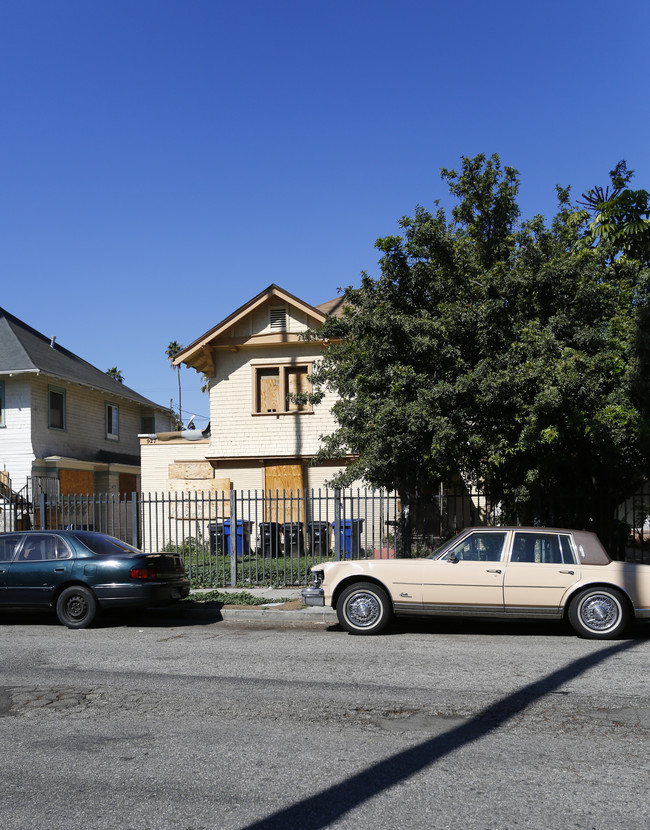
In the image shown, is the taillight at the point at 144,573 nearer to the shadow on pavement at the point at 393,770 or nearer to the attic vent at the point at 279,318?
the shadow on pavement at the point at 393,770

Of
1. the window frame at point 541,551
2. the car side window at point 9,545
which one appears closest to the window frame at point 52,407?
the car side window at point 9,545

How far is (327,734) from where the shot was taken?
5.56m

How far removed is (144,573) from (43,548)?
166cm

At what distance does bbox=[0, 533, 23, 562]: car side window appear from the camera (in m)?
11.6

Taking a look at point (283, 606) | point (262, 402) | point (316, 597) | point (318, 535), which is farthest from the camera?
point (262, 402)

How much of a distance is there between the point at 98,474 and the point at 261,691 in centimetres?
2180

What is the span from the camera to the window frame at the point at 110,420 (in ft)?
95.1

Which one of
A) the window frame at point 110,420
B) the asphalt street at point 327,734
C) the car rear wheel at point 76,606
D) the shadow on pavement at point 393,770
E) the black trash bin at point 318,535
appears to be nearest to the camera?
the shadow on pavement at point 393,770

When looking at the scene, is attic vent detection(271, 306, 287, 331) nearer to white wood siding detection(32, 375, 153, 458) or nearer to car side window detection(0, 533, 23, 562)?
white wood siding detection(32, 375, 153, 458)

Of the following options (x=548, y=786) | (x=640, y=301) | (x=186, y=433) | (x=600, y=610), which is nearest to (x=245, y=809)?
(x=548, y=786)

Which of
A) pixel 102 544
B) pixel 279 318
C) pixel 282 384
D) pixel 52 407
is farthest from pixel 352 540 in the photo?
pixel 52 407

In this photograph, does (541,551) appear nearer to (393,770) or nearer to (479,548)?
(479,548)

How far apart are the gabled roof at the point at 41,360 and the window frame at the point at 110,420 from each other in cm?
56

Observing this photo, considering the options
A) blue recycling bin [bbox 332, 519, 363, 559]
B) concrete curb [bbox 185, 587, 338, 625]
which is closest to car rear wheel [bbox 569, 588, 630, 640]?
concrete curb [bbox 185, 587, 338, 625]
